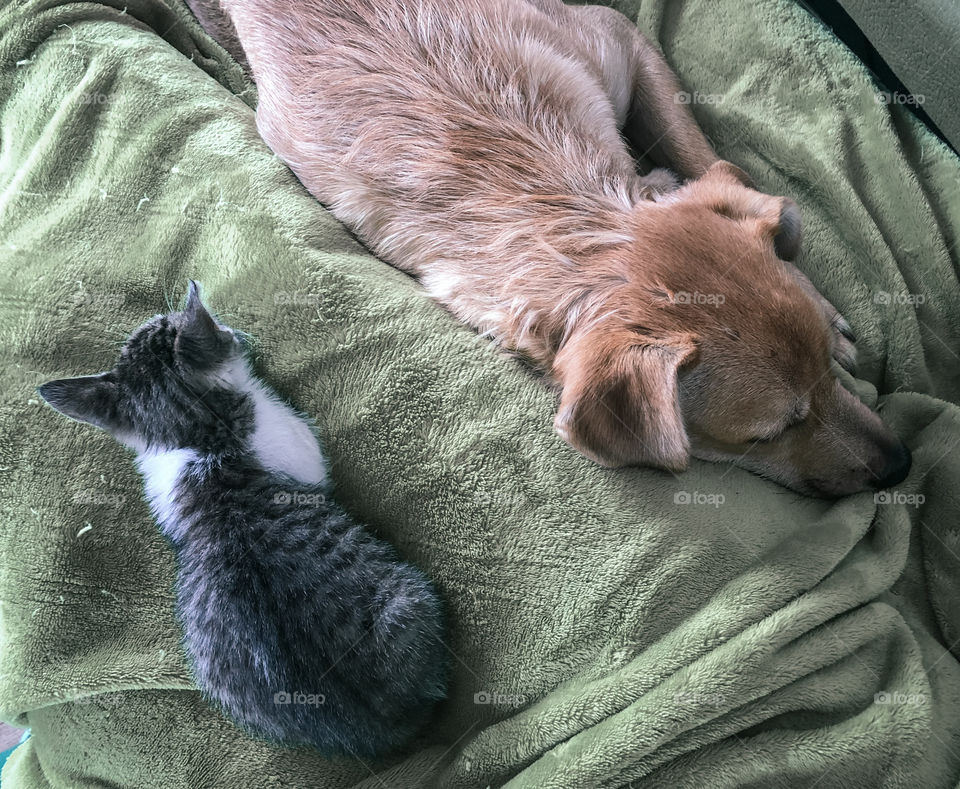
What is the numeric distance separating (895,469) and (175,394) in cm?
216

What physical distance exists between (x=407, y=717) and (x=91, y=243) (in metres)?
1.86

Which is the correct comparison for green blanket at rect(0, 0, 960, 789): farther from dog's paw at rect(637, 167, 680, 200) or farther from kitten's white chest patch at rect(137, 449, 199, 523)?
dog's paw at rect(637, 167, 680, 200)

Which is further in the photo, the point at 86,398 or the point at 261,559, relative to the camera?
the point at 86,398

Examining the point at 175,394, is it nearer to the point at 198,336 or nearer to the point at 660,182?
the point at 198,336

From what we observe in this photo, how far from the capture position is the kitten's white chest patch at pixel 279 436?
81.3 inches

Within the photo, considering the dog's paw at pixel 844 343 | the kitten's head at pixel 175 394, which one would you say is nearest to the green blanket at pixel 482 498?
the dog's paw at pixel 844 343

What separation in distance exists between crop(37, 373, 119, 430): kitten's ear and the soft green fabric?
279 centimetres

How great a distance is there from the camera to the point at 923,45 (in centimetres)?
226

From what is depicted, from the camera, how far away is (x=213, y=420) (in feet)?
6.84

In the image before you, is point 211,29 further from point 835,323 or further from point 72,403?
point 835,323

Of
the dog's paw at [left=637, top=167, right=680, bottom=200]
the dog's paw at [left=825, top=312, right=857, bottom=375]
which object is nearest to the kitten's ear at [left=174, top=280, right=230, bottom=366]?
the dog's paw at [left=637, top=167, right=680, bottom=200]

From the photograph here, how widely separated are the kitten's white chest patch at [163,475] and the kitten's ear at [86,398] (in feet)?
0.50

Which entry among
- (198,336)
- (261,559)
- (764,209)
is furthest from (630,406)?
(198,336)

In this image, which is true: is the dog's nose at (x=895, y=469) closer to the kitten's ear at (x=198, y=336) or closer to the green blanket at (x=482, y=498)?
the green blanket at (x=482, y=498)
